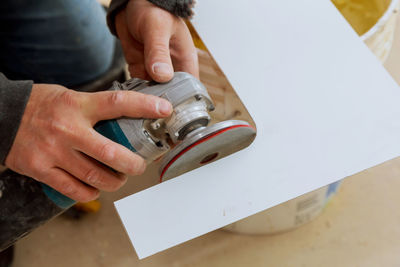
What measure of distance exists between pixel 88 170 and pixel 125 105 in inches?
4.6

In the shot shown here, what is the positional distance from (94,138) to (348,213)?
2.40 ft

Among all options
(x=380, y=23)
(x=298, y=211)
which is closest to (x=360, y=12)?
(x=380, y=23)

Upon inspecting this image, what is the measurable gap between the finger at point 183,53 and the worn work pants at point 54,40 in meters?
0.35

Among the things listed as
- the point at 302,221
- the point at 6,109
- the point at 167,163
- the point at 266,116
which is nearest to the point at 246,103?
the point at 266,116

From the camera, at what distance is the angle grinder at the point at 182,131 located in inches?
18.7

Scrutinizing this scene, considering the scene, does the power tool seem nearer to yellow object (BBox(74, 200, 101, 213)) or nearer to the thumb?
the thumb

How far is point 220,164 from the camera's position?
1.67ft

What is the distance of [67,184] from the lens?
22.2 inches

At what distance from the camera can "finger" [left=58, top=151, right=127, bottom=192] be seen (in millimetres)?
548

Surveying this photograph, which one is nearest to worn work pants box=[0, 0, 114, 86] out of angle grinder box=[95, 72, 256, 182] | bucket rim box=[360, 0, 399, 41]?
angle grinder box=[95, 72, 256, 182]

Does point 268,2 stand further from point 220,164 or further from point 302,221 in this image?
point 302,221

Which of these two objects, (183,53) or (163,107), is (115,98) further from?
(183,53)

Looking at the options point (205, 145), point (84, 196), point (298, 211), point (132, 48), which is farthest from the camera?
point (298, 211)

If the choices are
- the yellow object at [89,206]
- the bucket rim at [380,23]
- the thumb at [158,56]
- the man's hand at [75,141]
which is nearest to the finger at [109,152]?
the man's hand at [75,141]
